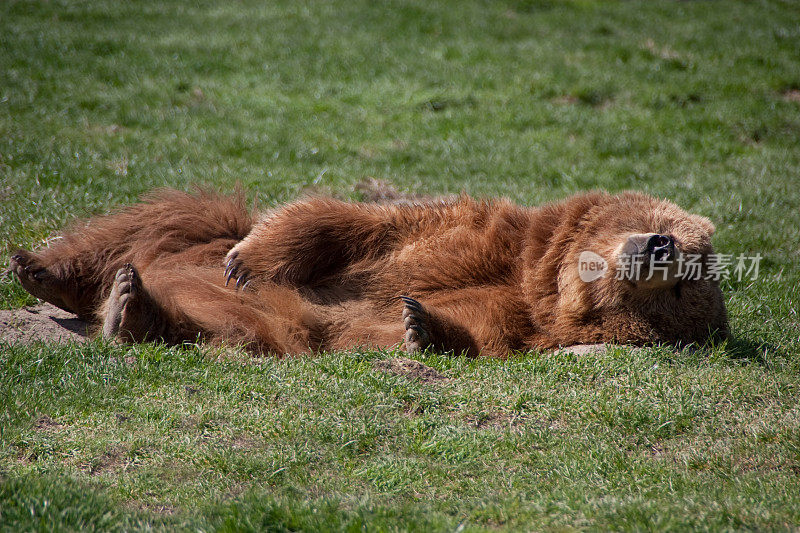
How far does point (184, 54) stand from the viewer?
40.4ft

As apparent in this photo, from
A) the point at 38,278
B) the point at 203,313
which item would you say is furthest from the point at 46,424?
the point at 38,278

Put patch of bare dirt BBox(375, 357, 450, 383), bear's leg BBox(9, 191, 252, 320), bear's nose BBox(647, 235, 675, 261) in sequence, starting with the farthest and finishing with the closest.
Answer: bear's leg BBox(9, 191, 252, 320)
bear's nose BBox(647, 235, 675, 261)
patch of bare dirt BBox(375, 357, 450, 383)

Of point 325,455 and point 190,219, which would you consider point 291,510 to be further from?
point 190,219

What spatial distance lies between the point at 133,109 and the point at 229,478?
775cm

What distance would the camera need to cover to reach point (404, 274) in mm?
5293

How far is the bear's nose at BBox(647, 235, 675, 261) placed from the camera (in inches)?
183

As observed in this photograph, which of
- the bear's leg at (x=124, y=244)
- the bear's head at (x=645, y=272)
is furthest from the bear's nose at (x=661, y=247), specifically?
the bear's leg at (x=124, y=244)

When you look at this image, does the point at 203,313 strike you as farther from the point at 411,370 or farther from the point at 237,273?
the point at 411,370

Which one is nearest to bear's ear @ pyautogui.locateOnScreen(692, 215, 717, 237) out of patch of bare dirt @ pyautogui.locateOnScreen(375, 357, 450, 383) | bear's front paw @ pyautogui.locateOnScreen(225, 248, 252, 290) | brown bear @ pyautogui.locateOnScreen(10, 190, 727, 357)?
brown bear @ pyautogui.locateOnScreen(10, 190, 727, 357)

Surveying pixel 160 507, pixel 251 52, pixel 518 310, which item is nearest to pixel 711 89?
pixel 251 52

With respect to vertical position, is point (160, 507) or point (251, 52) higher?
point (251, 52)

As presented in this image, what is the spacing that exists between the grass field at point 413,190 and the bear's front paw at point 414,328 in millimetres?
136

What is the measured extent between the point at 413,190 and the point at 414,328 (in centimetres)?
348

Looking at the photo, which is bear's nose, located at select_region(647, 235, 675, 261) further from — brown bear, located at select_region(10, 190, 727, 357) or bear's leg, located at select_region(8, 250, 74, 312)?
bear's leg, located at select_region(8, 250, 74, 312)
